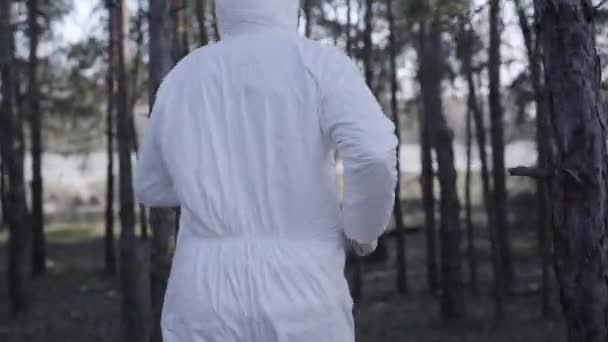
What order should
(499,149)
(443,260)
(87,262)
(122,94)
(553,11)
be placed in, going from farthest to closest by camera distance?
(87,262) → (499,149) → (443,260) → (122,94) → (553,11)

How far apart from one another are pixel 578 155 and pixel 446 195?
11.7 m

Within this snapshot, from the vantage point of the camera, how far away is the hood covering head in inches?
130

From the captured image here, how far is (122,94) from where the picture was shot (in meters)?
15.9

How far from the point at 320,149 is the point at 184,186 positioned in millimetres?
449

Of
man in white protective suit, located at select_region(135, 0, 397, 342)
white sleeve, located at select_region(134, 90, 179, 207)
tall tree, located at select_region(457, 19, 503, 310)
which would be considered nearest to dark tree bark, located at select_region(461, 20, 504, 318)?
tall tree, located at select_region(457, 19, 503, 310)

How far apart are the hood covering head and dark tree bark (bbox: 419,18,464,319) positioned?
44.7ft

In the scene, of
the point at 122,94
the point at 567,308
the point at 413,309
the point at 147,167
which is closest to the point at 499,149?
the point at 413,309

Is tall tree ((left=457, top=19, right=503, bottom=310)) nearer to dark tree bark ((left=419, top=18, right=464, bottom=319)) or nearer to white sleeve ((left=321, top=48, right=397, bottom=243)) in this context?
dark tree bark ((left=419, top=18, right=464, bottom=319))

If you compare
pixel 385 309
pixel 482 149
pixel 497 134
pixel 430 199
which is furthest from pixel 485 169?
pixel 385 309

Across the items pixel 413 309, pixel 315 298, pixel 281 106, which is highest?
pixel 281 106

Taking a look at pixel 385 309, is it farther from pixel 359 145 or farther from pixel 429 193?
pixel 359 145

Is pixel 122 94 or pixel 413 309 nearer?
pixel 122 94

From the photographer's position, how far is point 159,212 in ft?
36.8

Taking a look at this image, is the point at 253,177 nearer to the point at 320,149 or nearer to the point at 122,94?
the point at 320,149
